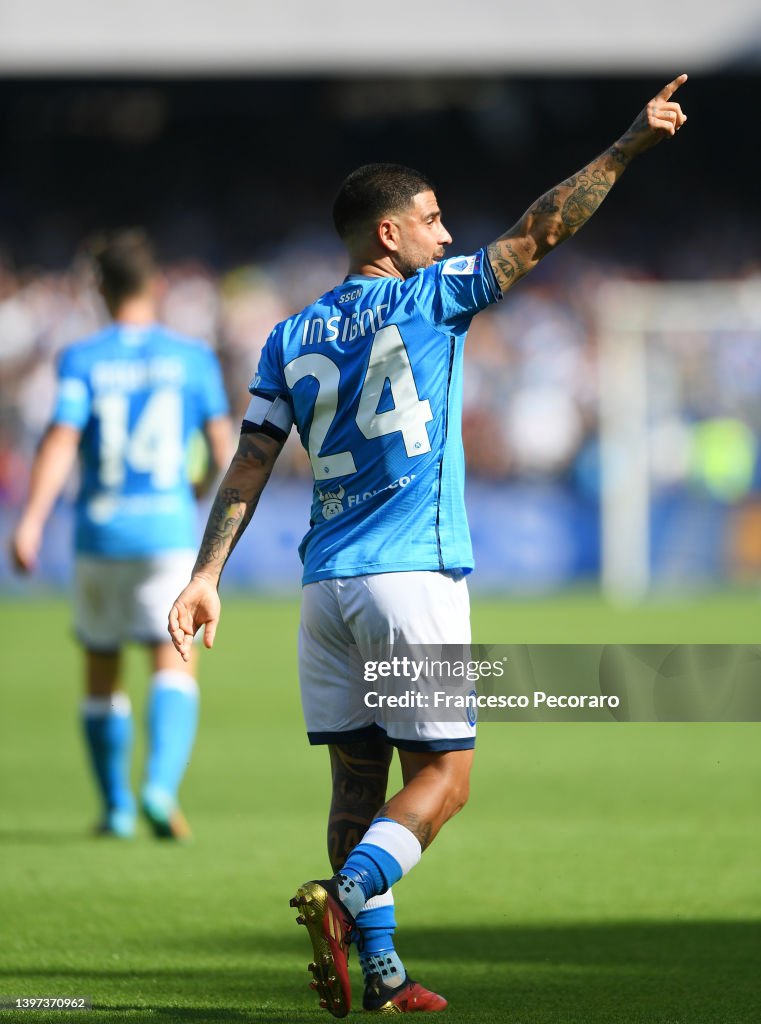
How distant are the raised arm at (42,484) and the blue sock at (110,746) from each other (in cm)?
66

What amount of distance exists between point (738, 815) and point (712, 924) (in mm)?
2061

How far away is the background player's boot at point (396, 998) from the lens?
3.87 m

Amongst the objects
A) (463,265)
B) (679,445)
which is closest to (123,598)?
(463,265)

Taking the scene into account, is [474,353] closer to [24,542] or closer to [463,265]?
[24,542]

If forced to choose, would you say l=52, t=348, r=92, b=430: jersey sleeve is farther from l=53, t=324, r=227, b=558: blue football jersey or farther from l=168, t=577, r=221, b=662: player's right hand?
l=168, t=577, r=221, b=662: player's right hand

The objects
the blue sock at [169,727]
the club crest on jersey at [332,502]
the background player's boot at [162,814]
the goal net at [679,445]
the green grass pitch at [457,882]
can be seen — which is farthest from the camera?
the goal net at [679,445]

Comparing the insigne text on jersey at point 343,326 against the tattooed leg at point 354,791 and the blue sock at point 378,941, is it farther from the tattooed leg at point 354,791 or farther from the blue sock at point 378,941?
the blue sock at point 378,941

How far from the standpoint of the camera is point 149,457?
6.98 meters

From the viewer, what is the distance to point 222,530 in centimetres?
406

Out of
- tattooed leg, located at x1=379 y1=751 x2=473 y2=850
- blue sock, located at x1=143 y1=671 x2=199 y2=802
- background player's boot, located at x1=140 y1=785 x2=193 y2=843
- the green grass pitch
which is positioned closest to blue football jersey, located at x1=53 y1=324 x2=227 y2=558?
blue sock, located at x1=143 y1=671 x2=199 y2=802

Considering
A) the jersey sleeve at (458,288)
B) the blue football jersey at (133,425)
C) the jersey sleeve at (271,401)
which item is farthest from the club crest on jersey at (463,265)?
the blue football jersey at (133,425)

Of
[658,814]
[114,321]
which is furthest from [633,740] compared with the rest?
[114,321]

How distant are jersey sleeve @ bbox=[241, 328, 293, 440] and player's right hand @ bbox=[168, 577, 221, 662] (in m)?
0.45

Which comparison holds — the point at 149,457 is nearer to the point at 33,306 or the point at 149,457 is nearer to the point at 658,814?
the point at 658,814
